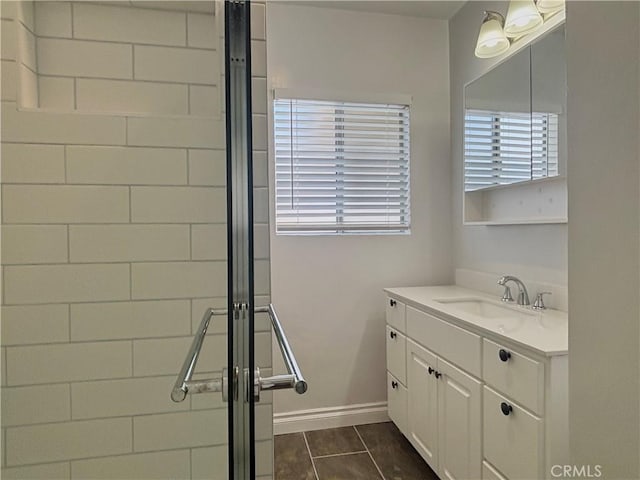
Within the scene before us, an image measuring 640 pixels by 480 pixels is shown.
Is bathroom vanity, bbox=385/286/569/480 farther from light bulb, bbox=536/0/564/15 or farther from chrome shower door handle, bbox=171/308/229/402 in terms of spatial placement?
light bulb, bbox=536/0/564/15

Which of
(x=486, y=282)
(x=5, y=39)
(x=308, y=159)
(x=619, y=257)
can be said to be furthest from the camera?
(x=308, y=159)

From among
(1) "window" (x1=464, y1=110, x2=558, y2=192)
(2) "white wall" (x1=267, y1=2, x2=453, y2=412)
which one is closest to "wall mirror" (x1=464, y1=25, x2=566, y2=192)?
(1) "window" (x1=464, y1=110, x2=558, y2=192)

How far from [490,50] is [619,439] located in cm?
191

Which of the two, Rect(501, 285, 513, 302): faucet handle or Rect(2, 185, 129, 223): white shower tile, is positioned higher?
Rect(2, 185, 129, 223): white shower tile

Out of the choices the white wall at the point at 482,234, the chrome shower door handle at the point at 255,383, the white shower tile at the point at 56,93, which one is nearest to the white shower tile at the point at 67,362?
the chrome shower door handle at the point at 255,383

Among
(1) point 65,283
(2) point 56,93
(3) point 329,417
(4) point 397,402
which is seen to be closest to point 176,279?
(1) point 65,283

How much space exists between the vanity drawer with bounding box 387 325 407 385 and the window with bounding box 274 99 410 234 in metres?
0.67

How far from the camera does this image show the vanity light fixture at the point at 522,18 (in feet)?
5.68

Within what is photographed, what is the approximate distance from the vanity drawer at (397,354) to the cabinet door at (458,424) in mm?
363

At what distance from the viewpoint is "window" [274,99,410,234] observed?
7.78ft

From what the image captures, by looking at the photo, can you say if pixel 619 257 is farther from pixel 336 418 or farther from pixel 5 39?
pixel 336 418

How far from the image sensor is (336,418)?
2.45m

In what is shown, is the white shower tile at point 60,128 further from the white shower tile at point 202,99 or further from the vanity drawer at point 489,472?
the vanity drawer at point 489,472

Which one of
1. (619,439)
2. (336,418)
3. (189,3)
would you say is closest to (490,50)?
(189,3)
